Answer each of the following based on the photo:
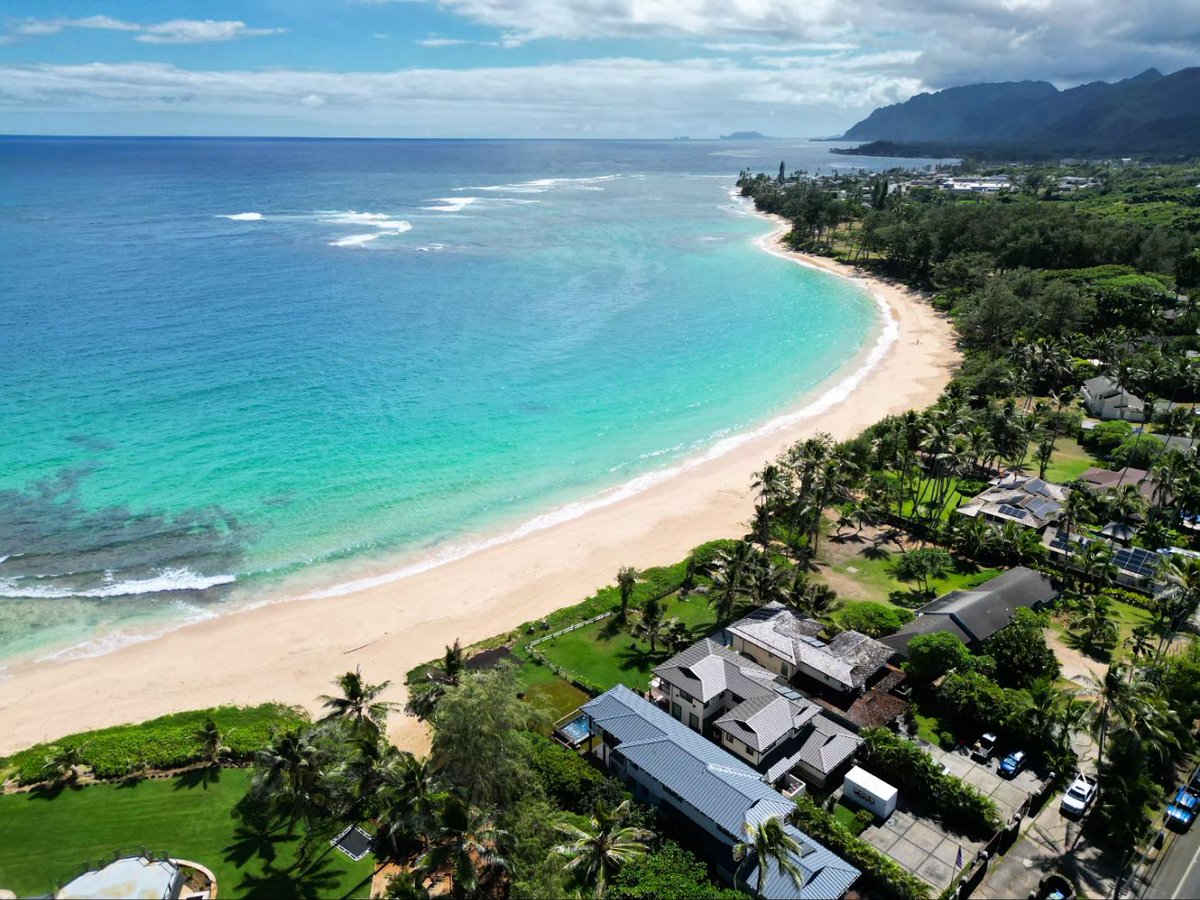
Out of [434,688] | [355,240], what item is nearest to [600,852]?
[434,688]

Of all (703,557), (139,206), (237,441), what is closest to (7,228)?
(139,206)

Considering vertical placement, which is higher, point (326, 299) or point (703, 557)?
point (326, 299)

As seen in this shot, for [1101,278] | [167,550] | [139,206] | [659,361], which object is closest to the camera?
[167,550]

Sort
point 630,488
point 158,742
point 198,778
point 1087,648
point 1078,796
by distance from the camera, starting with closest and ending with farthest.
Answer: point 1078,796 < point 198,778 < point 158,742 < point 1087,648 < point 630,488

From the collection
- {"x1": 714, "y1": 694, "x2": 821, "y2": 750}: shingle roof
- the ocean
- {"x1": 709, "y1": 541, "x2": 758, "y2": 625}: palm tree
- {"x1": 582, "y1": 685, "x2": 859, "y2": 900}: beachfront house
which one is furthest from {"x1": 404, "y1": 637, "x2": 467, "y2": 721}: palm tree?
the ocean

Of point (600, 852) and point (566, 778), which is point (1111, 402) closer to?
point (566, 778)

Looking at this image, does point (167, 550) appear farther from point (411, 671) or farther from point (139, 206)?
point (139, 206)
